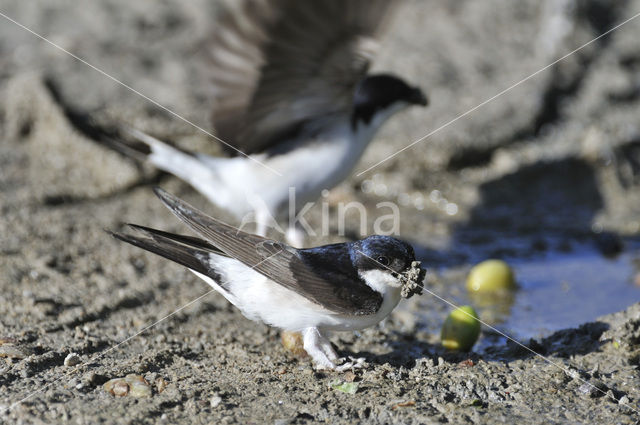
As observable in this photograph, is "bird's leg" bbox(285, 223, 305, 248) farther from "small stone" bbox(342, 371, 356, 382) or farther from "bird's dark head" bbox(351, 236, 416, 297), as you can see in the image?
"small stone" bbox(342, 371, 356, 382)

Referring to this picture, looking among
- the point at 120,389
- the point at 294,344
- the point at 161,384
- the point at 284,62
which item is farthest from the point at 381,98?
the point at 120,389

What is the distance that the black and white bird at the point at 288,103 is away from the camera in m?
3.82

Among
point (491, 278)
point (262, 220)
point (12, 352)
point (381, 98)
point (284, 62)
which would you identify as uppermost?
point (381, 98)

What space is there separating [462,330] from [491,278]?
104cm

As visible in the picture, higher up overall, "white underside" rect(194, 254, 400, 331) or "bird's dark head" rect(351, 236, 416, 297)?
"bird's dark head" rect(351, 236, 416, 297)

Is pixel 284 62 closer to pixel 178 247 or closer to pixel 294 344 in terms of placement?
pixel 178 247

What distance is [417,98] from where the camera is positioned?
5.02 m

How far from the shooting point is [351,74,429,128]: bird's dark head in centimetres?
472

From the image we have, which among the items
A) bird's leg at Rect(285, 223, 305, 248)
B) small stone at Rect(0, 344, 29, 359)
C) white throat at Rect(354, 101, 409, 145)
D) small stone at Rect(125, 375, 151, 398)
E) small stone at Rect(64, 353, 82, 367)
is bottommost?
small stone at Rect(0, 344, 29, 359)

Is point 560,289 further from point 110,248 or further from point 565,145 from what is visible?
point 110,248

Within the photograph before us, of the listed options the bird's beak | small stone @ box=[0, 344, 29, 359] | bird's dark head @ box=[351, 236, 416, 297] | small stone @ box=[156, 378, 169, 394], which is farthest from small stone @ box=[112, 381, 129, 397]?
the bird's beak

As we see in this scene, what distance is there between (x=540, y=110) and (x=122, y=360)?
172 inches

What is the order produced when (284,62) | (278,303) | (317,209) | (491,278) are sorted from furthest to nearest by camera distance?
(317,209) < (491,278) < (284,62) < (278,303)

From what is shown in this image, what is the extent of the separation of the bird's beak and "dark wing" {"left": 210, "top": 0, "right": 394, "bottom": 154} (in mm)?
798
